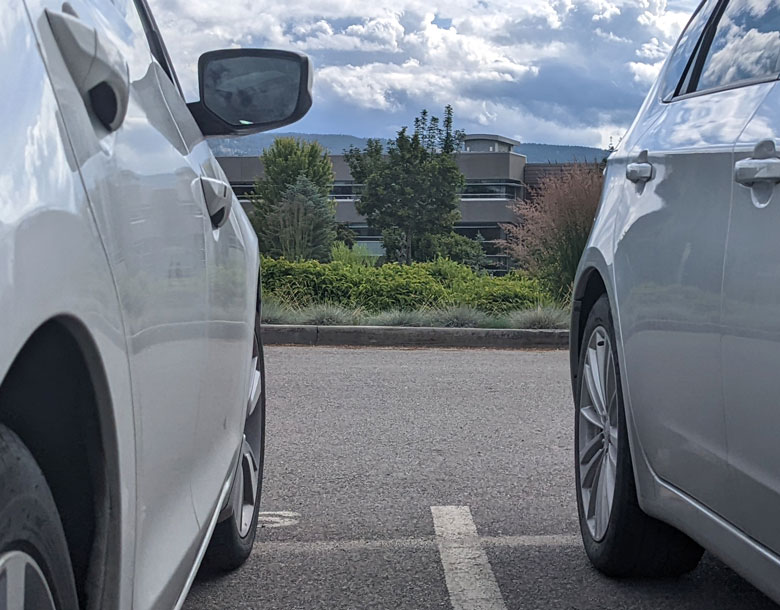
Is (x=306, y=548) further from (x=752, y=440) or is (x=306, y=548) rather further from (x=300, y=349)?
(x=300, y=349)

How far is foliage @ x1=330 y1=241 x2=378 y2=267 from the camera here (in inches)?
805

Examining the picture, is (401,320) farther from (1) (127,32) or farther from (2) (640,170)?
(1) (127,32)

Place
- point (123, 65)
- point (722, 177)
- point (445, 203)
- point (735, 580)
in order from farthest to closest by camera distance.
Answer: point (445, 203) → point (735, 580) → point (722, 177) → point (123, 65)

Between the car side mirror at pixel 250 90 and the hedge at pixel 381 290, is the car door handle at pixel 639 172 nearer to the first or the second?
the car side mirror at pixel 250 90

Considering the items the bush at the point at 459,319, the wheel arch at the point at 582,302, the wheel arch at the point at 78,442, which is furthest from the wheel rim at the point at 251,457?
the bush at the point at 459,319

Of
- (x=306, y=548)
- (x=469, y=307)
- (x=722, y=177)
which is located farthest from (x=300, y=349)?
(x=722, y=177)

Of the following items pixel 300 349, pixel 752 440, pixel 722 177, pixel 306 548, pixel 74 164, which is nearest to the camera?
pixel 74 164

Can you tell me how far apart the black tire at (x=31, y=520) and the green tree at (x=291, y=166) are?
2421 inches

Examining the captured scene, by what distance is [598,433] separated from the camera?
3.40m

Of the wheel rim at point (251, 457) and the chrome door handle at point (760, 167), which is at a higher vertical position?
the chrome door handle at point (760, 167)

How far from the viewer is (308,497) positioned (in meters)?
4.52

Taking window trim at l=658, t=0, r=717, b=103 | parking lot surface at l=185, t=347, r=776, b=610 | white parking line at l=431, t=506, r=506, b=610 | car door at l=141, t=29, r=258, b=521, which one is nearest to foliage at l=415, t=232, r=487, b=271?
parking lot surface at l=185, t=347, r=776, b=610

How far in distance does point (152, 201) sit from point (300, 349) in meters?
8.89

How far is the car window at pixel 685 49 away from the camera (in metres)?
3.13
